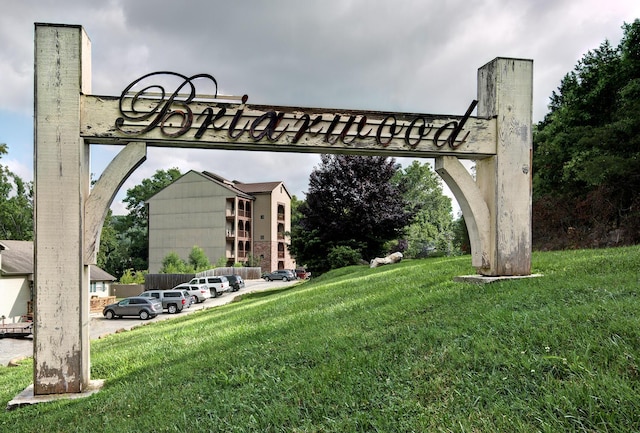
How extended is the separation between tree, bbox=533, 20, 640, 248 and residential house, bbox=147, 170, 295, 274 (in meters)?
37.7

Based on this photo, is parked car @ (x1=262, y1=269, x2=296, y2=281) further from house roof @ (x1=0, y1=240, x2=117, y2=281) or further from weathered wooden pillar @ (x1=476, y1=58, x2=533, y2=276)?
weathered wooden pillar @ (x1=476, y1=58, x2=533, y2=276)

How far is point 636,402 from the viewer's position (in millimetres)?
2758

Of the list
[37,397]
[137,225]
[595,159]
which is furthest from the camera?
[137,225]

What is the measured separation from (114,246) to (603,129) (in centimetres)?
5813

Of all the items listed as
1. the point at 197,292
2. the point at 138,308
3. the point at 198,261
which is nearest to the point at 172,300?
the point at 138,308

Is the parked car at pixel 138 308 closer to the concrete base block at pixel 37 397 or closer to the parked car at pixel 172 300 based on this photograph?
the parked car at pixel 172 300

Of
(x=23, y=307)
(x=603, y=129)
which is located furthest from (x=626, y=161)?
(x=23, y=307)

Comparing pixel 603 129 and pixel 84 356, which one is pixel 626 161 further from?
pixel 84 356

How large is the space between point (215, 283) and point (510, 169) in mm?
31198

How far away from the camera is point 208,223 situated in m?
56.3

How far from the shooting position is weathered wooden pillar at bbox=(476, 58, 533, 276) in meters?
7.24

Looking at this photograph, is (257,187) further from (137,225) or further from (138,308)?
(138,308)

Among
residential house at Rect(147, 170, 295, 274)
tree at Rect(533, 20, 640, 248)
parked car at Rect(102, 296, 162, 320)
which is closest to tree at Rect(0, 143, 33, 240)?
residential house at Rect(147, 170, 295, 274)

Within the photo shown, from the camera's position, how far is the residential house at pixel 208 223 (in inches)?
2216
